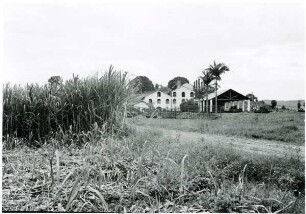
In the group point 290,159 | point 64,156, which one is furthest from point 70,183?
point 290,159

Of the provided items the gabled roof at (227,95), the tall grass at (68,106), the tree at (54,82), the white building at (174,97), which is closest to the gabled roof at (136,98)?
the tall grass at (68,106)

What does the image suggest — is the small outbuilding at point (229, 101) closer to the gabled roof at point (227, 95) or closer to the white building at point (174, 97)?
the gabled roof at point (227, 95)

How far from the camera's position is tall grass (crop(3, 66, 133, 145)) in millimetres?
5270

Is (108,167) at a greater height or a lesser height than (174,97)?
lesser

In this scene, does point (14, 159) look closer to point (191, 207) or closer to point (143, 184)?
point (143, 184)

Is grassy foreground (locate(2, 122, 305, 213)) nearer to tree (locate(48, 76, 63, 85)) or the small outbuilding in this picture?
tree (locate(48, 76, 63, 85))

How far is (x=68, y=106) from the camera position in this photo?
17.7ft

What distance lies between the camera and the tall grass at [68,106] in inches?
207

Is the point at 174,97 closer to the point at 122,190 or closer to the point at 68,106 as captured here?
the point at 68,106

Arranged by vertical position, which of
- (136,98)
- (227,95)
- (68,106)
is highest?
(227,95)

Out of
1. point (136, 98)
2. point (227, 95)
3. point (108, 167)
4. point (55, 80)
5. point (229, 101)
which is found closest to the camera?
point (108, 167)

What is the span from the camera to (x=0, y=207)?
9.83ft

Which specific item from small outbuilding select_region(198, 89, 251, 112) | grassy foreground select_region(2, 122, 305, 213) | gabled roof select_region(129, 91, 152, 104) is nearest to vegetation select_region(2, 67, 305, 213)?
grassy foreground select_region(2, 122, 305, 213)

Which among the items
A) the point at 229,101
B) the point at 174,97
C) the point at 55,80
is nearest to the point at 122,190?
the point at 55,80
